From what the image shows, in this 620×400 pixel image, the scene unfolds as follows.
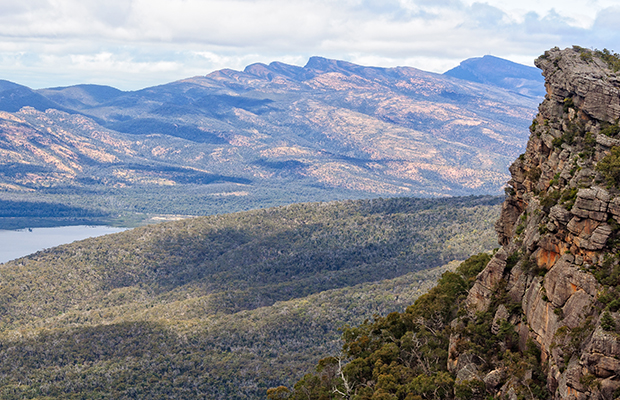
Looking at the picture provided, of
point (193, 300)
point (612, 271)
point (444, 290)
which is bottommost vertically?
point (193, 300)

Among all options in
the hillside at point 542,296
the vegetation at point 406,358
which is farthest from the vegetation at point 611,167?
the vegetation at point 406,358

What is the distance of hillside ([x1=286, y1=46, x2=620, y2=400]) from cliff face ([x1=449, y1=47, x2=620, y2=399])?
2.6 inches

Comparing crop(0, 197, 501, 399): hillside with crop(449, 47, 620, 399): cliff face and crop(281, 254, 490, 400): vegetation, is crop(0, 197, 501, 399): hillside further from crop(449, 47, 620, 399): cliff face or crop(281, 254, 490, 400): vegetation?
crop(449, 47, 620, 399): cliff face

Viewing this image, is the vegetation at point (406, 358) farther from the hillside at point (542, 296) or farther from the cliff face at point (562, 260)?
the cliff face at point (562, 260)

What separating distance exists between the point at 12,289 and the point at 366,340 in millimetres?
103604

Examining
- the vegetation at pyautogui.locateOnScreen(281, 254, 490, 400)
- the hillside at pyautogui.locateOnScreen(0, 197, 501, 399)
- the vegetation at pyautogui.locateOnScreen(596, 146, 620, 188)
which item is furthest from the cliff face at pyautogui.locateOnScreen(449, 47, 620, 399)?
the hillside at pyautogui.locateOnScreen(0, 197, 501, 399)

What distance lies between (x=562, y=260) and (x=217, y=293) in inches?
4023

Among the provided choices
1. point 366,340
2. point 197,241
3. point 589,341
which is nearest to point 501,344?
point 589,341

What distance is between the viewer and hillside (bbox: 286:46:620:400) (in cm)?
2817

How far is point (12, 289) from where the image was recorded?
132m

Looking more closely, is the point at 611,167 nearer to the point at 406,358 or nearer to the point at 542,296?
the point at 542,296

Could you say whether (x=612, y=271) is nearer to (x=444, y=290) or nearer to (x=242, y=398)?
(x=444, y=290)

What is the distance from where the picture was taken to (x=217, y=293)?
128m

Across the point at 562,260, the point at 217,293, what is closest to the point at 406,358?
the point at 562,260
